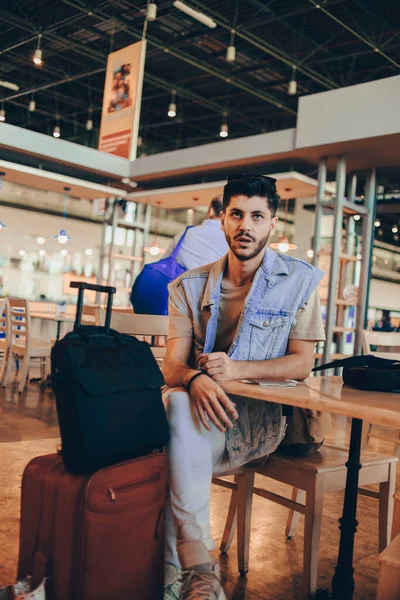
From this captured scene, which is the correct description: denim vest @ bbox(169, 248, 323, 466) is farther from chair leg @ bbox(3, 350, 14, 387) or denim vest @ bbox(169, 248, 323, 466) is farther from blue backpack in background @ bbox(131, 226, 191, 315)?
chair leg @ bbox(3, 350, 14, 387)

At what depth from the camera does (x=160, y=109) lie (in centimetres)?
1399

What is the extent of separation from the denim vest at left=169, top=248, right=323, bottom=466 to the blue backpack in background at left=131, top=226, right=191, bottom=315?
1.23 metres

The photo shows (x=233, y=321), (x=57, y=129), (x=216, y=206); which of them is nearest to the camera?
(x=233, y=321)

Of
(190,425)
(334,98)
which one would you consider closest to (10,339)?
(334,98)

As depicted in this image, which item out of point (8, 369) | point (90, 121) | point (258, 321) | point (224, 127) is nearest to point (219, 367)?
point (258, 321)

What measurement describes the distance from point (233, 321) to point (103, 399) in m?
0.66

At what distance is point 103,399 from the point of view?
1494 millimetres

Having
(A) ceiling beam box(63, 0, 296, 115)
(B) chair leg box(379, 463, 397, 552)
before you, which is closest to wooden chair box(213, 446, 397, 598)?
(B) chair leg box(379, 463, 397, 552)

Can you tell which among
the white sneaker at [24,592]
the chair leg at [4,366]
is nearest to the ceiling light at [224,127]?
the chair leg at [4,366]

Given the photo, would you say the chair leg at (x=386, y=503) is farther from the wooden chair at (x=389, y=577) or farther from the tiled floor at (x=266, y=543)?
the wooden chair at (x=389, y=577)

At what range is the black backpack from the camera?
1.46 meters

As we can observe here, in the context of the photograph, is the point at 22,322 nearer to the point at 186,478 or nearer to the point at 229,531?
the point at 229,531

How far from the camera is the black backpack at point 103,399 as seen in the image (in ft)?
4.78

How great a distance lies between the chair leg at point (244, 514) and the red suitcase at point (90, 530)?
0.59 meters
